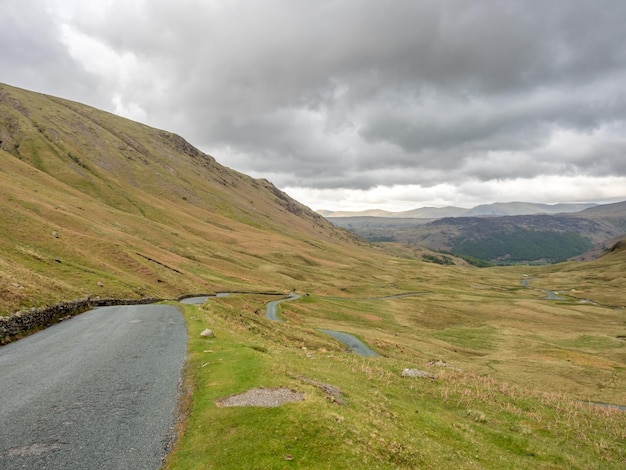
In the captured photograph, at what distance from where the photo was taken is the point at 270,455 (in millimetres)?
13266

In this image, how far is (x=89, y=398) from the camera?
67.2 feet

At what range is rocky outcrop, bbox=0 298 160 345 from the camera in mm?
33031

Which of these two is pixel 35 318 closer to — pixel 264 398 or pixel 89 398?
pixel 89 398

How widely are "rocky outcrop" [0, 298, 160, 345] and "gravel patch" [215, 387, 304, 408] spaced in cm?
2640

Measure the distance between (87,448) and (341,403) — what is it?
12.2 metres

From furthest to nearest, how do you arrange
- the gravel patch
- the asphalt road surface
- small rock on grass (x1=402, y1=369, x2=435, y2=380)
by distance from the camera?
1. small rock on grass (x1=402, y1=369, x2=435, y2=380)
2. the gravel patch
3. the asphalt road surface

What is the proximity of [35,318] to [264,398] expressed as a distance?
32.7 m

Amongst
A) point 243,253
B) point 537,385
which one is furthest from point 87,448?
point 243,253

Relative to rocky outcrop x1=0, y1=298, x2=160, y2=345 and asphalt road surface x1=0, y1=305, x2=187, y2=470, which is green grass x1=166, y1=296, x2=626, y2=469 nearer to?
asphalt road surface x1=0, y1=305, x2=187, y2=470

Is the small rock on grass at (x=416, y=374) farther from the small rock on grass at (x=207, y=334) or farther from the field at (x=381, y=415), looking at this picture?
the small rock on grass at (x=207, y=334)

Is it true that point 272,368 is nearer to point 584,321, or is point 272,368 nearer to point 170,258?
point 170,258

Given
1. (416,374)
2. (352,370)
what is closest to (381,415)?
(352,370)

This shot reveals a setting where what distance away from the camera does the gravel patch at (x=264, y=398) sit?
1789 centimetres

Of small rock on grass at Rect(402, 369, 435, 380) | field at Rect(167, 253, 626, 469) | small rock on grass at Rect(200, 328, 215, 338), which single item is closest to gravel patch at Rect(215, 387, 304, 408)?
field at Rect(167, 253, 626, 469)
